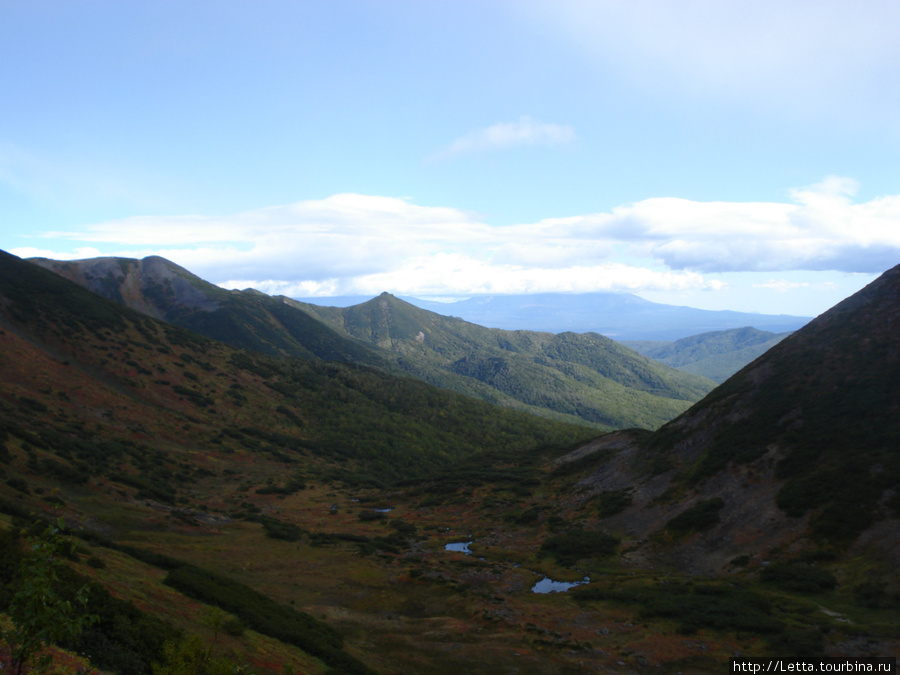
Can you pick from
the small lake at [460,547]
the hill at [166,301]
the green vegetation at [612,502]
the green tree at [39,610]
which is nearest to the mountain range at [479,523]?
the green vegetation at [612,502]

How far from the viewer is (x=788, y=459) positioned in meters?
44.8

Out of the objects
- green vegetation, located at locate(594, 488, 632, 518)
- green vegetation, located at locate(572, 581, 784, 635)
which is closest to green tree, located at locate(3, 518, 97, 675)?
green vegetation, located at locate(572, 581, 784, 635)

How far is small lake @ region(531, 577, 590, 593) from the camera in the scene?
127 feet

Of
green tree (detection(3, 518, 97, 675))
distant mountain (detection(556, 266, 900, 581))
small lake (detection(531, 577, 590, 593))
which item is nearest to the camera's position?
green tree (detection(3, 518, 97, 675))

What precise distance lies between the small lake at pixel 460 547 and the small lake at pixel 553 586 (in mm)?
10892

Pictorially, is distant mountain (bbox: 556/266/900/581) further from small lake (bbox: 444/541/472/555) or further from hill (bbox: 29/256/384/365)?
hill (bbox: 29/256/384/365)

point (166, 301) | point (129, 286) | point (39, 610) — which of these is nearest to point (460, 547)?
point (39, 610)

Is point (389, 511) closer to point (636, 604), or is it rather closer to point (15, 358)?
point (636, 604)

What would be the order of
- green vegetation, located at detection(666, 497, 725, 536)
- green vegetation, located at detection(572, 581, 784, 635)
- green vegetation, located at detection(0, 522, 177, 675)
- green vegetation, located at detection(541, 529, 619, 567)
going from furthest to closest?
green vegetation, located at detection(541, 529, 619, 567) < green vegetation, located at detection(666, 497, 725, 536) < green vegetation, located at detection(572, 581, 784, 635) < green vegetation, located at detection(0, 522, 177, 675)

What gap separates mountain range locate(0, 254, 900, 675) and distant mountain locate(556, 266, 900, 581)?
0.76 ft

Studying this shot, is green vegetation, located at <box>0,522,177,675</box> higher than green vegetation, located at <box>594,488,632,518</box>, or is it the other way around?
green vegetation, located at <box>0,522,177,675</box>

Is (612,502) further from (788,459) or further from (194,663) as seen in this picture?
(194,663)

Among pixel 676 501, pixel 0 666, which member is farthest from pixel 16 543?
pixel 676 501

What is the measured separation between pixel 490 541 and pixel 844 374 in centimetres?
4213
